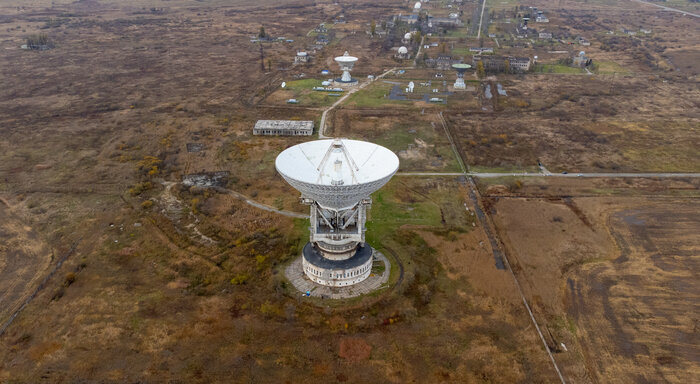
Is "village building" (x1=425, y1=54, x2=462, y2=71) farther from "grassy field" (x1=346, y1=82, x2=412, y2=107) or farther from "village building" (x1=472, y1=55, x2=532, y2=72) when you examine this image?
"grassy field" (x1=346, y1=82, x2=412, y2=107)

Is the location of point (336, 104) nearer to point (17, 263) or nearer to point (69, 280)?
point (69, 280)

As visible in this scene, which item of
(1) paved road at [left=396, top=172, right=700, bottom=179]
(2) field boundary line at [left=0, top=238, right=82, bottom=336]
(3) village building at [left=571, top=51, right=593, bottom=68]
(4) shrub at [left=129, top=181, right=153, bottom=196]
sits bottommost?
(2) field boundary line at [left=0, top=238, right=82, bottom=336]

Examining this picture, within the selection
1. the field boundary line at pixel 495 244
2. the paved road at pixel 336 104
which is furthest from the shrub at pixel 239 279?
the paved road at pixel 336 104

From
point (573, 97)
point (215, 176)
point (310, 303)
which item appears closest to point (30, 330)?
point (310, 303)

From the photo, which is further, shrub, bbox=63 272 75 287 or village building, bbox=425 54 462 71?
village building, bbox=425 54 462 71

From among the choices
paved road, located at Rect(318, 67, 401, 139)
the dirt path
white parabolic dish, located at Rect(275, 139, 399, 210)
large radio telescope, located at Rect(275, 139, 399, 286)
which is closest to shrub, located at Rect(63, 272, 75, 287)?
the dirt path

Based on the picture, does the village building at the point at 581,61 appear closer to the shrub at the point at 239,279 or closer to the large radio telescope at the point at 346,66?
the large radio telescope at the point at 346,66
